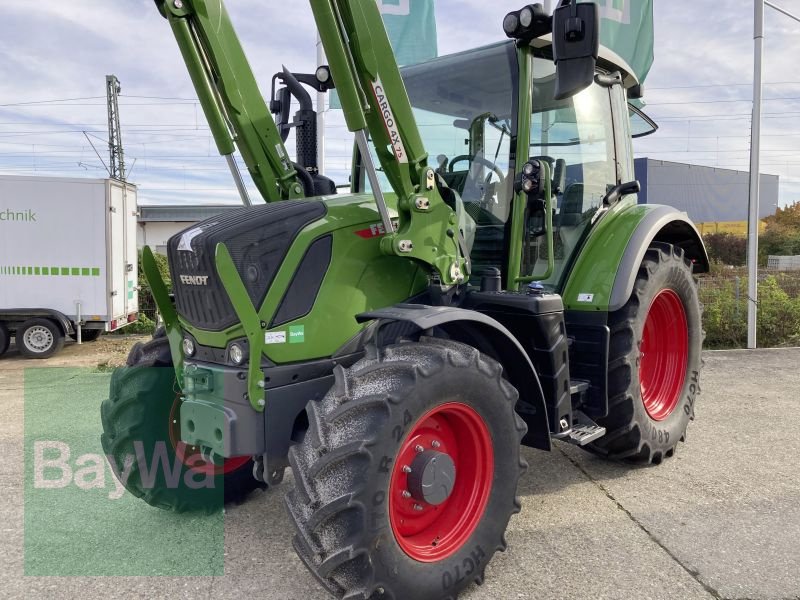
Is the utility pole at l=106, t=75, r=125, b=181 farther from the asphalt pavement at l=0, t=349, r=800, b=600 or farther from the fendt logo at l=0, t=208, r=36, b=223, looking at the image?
the asphalt pavement at l=0, t=349, r=800, b=600

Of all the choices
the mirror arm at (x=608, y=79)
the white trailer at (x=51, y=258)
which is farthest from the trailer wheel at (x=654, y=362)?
the white trailer at (x=51, y=258)

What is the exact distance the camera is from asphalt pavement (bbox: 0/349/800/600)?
278 centimetres

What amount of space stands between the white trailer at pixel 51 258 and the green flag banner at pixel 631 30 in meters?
7.75

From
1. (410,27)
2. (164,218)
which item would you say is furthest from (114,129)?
(410,27)

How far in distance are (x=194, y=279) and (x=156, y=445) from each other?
1079 mm

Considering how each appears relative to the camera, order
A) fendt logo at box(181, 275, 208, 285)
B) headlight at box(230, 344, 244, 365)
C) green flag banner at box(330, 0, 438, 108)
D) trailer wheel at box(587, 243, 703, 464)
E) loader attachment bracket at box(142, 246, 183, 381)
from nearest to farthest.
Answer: headlight at box(230, 344, 244, 365)
fendt logo at box(181, 275, 208, 285)
loader attachment bracket at box(142, 246, 183, 381)
trailer wheel at box(587, 243, 703, 464)
green flag banner at box(330, 0, 438, 108)

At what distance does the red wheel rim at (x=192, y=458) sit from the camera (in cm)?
350

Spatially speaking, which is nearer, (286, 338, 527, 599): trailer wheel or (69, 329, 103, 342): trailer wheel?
(286, 338, 527, 599): trailer wheel

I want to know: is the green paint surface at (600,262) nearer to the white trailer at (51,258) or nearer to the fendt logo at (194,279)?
the fendt logo at (194,279)

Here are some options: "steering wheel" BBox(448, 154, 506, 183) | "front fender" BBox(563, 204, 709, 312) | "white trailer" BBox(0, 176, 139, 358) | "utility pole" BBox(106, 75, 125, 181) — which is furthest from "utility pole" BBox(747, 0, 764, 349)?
"utility pole" BBox(106, 75, 125, 181)

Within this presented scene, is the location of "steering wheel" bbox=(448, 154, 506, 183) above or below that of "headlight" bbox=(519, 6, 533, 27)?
below

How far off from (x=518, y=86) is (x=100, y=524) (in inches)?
128

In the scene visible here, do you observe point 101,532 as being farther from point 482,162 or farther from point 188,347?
point 482,162

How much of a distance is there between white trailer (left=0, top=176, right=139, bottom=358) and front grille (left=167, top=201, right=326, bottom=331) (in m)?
7.94
